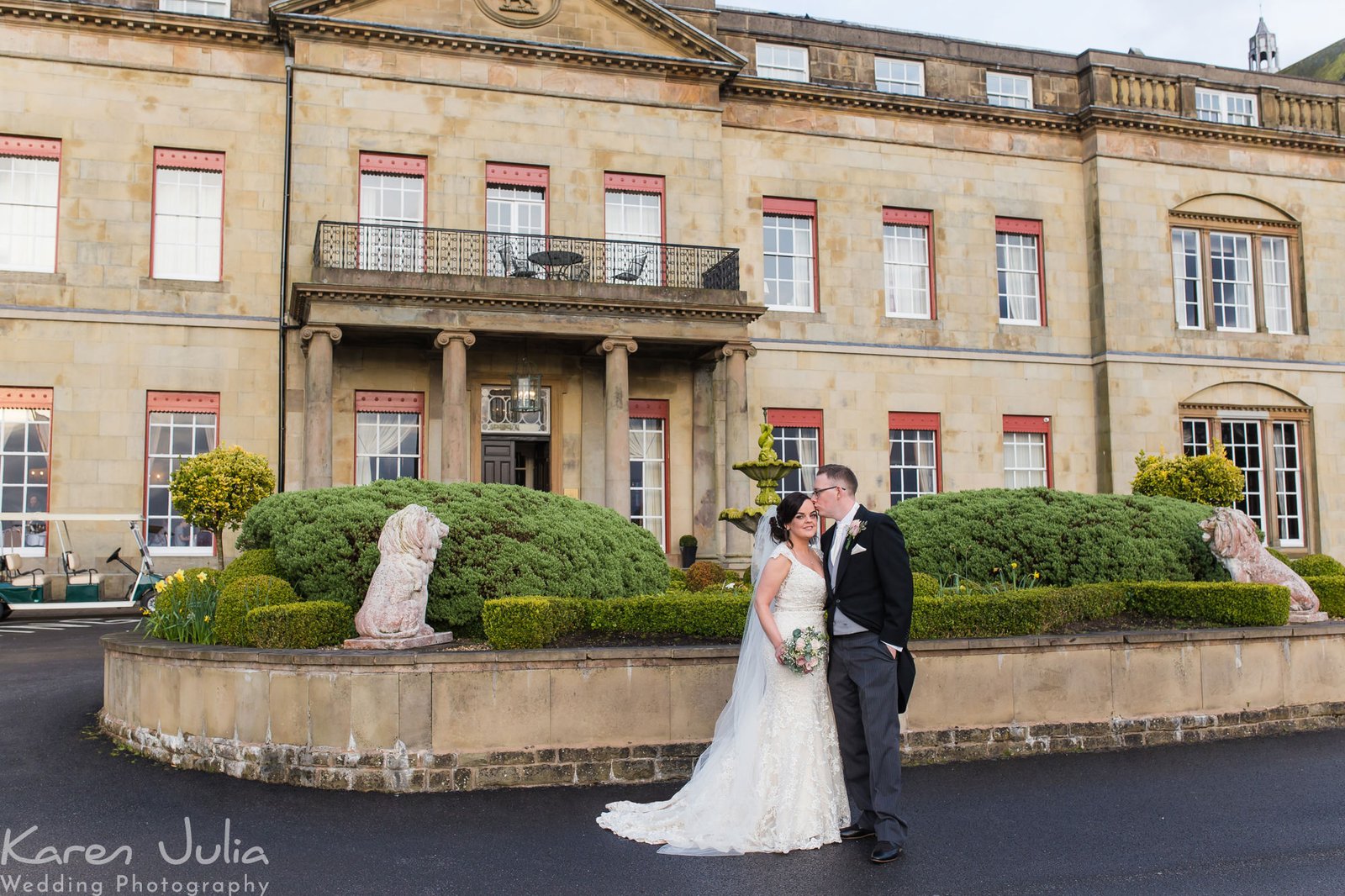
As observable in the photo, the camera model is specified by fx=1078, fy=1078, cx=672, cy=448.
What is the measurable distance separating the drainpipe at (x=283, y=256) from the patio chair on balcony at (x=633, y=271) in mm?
6230

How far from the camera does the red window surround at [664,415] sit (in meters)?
21.9

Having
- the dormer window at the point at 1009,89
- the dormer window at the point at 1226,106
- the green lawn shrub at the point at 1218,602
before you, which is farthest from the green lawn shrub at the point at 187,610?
the dormer window at the point at 1226,106

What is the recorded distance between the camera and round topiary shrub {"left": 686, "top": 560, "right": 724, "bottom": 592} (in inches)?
589

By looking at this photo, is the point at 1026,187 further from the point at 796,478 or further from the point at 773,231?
→ the point at 796,478

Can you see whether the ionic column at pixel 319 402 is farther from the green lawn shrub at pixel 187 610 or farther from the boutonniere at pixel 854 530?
the boutonniere at pixel 854 530

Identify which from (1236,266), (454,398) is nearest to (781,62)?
(454,398)

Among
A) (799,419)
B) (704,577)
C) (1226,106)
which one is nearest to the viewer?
(704,577)

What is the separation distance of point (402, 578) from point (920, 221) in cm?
1919

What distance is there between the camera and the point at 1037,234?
2538cm

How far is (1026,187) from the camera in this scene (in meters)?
25.2

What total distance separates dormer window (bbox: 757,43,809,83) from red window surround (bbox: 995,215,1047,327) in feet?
18.6

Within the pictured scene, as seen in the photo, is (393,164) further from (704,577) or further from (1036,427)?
(1036,427)

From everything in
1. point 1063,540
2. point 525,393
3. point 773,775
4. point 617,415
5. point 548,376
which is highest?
point 548,376

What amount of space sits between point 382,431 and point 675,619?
1335 cm
